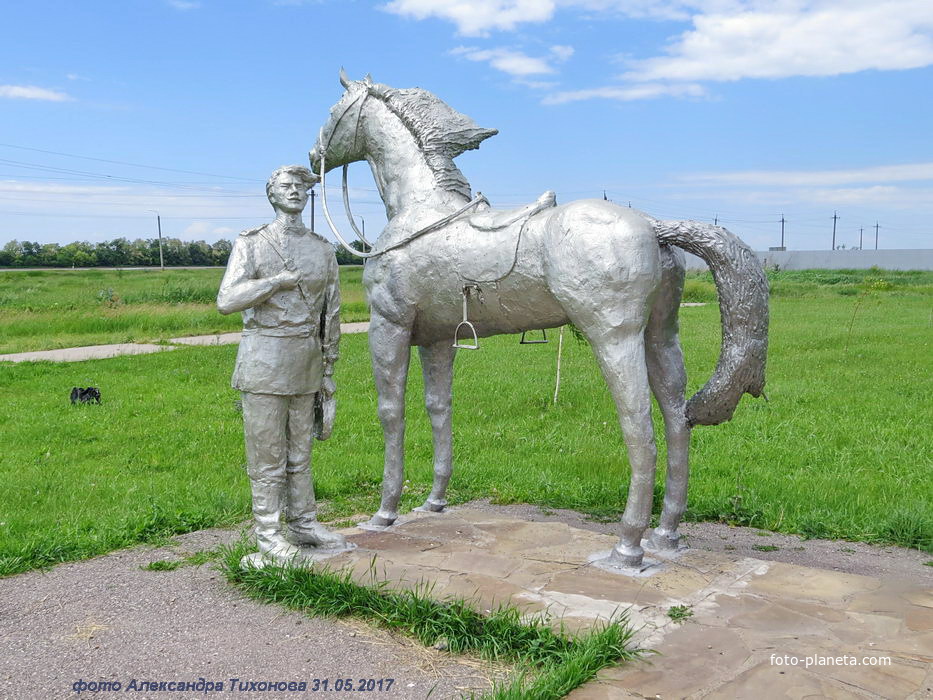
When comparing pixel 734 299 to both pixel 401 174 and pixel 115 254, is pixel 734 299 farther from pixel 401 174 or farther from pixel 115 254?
pixel 115 254

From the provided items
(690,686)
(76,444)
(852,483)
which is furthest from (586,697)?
(76,444)

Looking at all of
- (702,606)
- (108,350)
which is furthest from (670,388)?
(108,350)

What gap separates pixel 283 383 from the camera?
4.16 metres

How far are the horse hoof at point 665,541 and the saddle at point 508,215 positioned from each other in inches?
72.0

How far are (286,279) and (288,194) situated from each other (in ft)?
1.57

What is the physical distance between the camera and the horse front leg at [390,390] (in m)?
4.66

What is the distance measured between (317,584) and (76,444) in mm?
4998

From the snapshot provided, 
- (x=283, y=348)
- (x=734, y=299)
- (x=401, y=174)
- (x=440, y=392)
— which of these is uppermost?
(x=401, y=174)

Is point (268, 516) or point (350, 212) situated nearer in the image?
point (268, 516)

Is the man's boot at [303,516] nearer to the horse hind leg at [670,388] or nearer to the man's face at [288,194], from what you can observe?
the man's face at [288,194]

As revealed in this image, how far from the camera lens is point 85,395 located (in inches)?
385

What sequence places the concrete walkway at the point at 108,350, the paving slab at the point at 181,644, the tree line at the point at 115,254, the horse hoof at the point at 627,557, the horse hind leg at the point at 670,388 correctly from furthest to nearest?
the tree line at the point at 115,254
the concrete walkway at the point at 108,350
the horse hind leg at the point at 670,388
the horse hoof at the point at 627,557
the paving slab at the point at 181,644

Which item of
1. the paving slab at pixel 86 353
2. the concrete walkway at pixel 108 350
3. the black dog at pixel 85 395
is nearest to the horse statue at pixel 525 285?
the black dog at pixel 85 395

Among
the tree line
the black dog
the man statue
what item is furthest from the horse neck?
the tree line
